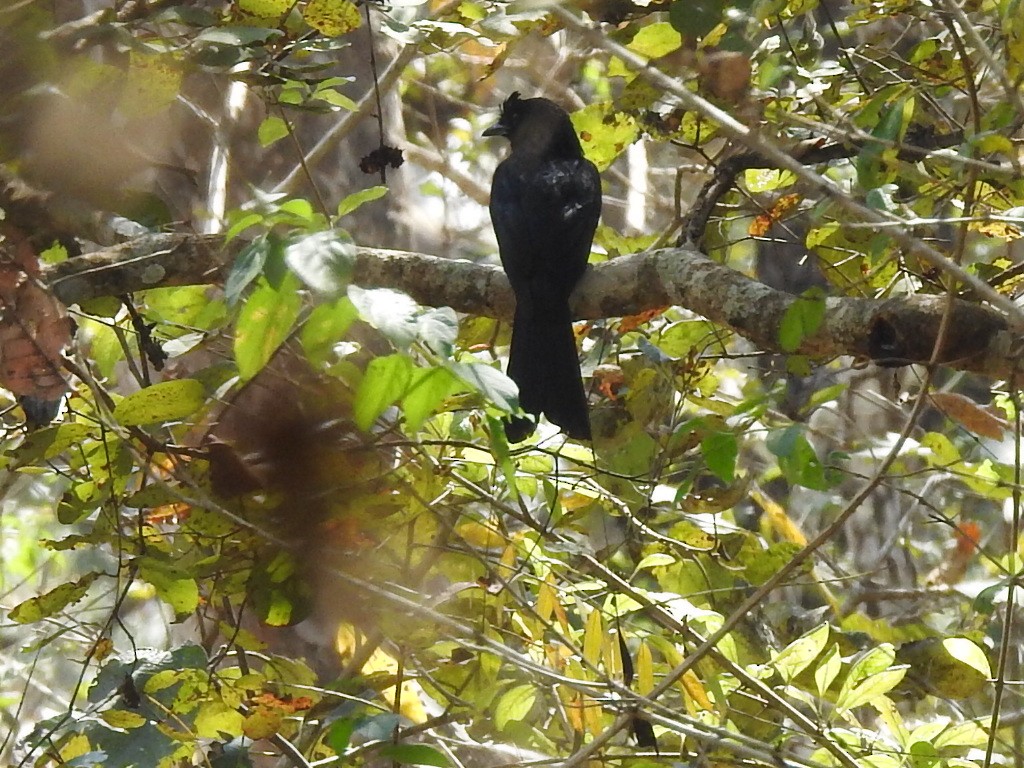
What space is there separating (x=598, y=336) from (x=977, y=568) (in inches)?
100

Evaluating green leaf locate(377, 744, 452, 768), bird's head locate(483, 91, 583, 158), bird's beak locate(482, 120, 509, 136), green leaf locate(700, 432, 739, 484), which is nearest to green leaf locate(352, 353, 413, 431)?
green leaf locate(700, 432, 739, 484)

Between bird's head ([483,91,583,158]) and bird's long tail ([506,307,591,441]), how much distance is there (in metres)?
1.08

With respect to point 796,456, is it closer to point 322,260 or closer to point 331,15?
point 322,260

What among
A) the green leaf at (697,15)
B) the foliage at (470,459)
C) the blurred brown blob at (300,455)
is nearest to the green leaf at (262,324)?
the foliage at (470,459)

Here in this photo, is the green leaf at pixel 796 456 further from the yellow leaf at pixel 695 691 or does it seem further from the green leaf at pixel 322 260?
the green leaf at pixel 322 260

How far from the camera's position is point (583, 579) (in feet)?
8.18

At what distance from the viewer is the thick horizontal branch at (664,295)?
1.74m

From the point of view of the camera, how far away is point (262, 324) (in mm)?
1215

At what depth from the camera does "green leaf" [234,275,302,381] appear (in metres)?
1.20

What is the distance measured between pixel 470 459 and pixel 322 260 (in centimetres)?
120

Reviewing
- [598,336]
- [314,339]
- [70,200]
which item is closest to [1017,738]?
[598,336]

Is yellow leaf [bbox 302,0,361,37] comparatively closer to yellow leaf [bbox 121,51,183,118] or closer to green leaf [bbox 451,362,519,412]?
yellow leaf [bbox 121,51,183,118]

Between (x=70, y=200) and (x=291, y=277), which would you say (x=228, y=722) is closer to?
(x=291, y=277)

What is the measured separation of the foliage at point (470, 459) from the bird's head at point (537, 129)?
1.81 feet
